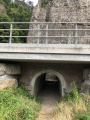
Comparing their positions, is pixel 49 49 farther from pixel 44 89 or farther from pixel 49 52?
pixel 44 89

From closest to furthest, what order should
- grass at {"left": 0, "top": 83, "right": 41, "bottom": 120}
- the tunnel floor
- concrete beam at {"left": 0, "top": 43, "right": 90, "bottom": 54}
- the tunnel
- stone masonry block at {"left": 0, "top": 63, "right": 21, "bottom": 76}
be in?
grass at {"left": 0, "top": 83, "right": 41, "bottom": 120}, concrete beam at {"left": 0, "top": 43, "right": 90, "bottom": 54}, the tunnel floor, stone masonry block at {"left": 0, "top": 63, "right": 21, "bottom": 76}, the tunnel

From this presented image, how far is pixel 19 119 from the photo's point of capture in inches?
157

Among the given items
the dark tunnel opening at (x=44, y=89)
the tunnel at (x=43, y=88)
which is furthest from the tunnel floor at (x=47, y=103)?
the tunnel at (x=43, y=88)

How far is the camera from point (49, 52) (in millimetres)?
5035

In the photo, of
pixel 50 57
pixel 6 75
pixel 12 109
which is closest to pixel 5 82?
pixel 6 75

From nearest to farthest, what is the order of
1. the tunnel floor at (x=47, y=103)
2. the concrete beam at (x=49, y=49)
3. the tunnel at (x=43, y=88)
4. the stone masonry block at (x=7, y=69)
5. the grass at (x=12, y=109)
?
the grass at (x=12, y=109)
the concrete beam at (x=49, y=49)
the tunnel floor at (x=47, y=103)
the stone masonry block at (x=7, y=69)
the tunnel at (x=43, y=88)

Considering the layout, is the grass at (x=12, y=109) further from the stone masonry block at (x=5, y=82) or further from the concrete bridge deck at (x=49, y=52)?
the concrete bridge deck at (x=49, y=52)

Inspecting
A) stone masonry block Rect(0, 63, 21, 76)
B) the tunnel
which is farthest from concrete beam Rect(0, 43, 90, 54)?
the tunnel

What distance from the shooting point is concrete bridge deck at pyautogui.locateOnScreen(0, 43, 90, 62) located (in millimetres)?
4930

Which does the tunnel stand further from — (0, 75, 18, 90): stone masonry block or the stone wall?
(0, 75, 18, 90): stone masonry block

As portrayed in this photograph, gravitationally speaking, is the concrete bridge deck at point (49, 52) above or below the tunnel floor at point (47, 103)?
above

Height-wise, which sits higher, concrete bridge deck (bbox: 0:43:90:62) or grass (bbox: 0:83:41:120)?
concrete bridge deck (bbox: 0:43:90:62)

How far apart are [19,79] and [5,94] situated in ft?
8.56

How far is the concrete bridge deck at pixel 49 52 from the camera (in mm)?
4930
